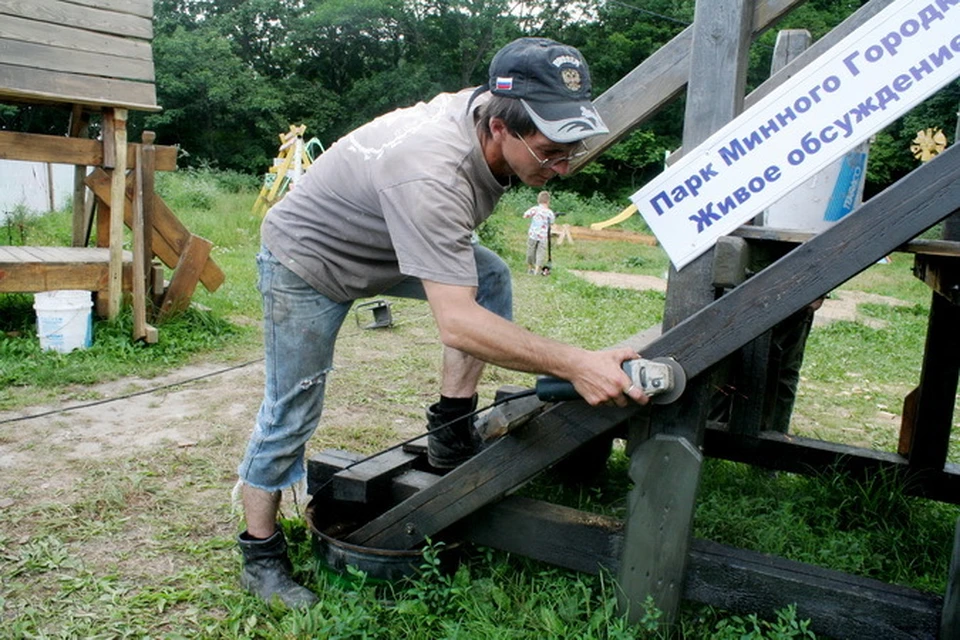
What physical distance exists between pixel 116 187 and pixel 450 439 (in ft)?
14.5

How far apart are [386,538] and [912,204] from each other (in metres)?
1.95

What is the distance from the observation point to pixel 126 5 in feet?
21.3

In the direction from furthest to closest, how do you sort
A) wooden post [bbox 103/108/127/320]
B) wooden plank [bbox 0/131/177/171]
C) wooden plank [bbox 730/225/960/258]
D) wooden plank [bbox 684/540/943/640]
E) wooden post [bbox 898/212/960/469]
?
wooden post [bbox 103/108/127/320] → wooden plank [bbox 0/131/177/171] → wooden post [bbox 898/212/960/469] → wooden plank [bbox 684/540/943/640] → wooden plank [bbox 730/225/960/258]

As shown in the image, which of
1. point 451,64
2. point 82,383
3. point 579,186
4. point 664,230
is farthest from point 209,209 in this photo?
point 451,64

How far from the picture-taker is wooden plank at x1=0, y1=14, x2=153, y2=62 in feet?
18.9

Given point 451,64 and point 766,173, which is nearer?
point 766,173

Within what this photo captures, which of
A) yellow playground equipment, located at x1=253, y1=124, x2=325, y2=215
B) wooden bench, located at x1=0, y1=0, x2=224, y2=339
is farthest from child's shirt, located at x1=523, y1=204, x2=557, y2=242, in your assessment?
wooden bench, located at x1=0, y1=0, x2=224, y2=339

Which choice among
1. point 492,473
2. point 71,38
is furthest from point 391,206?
point 71,38

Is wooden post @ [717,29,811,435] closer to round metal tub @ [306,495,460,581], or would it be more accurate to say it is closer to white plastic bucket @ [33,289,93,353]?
round metal tub @ [306,495,460,581]

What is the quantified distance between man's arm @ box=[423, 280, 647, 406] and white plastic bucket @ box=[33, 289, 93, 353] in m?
4.68

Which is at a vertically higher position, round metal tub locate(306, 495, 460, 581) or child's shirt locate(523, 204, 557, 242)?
child's shirt locate(523, 204, 557, 242)

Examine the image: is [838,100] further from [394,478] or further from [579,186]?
[579,186]

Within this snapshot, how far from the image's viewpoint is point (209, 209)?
57.3 ft

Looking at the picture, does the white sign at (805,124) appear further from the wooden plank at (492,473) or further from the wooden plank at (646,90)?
the wooden plank at (492,473)
